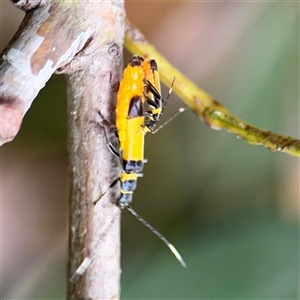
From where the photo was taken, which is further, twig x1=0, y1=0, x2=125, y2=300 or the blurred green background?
the blurred green background

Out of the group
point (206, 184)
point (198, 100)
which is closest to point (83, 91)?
point (198, 100)

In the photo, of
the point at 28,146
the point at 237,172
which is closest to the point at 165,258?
the point at 237,172

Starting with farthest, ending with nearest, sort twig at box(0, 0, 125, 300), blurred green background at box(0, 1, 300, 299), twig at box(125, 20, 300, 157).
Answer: blurred green background at box(0, 1, 300, 299) < twig at box(125, 20, 300, 157) < twig at box(0, 0, 125, 300)

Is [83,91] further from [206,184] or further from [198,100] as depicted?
[206,184]

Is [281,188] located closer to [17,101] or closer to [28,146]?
[28,146]

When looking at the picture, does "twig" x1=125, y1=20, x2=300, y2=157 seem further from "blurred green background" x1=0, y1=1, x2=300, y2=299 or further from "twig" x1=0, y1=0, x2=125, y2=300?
"blurred green background" x1=0, y1=1, x2=300, y2=299

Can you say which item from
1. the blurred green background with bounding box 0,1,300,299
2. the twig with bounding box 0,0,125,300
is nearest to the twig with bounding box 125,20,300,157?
the twig with bounding box 0,0,125,300
